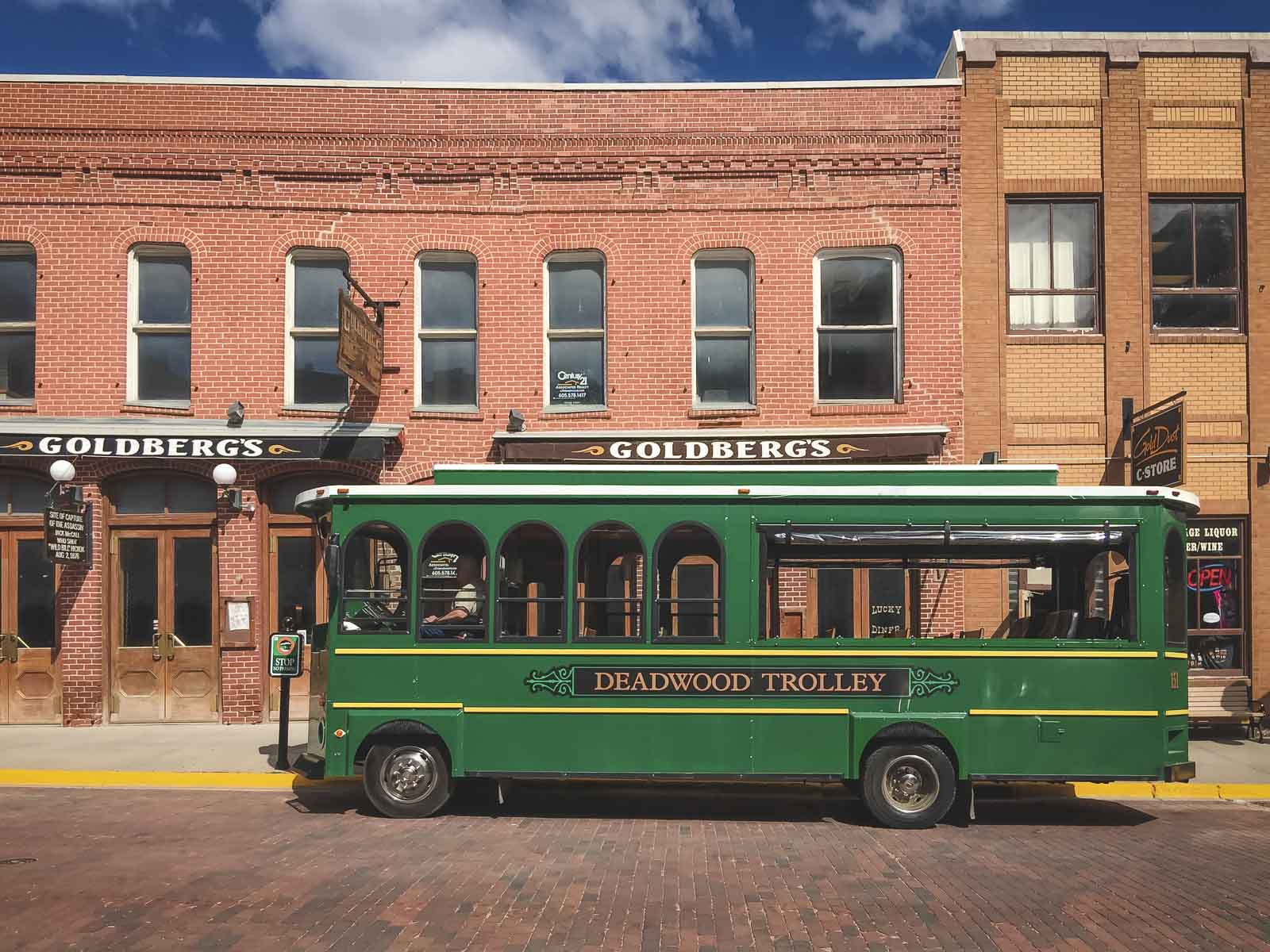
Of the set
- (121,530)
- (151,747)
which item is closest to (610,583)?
(151,747)

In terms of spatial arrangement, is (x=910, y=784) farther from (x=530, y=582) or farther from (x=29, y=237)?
(x=29, y=237)

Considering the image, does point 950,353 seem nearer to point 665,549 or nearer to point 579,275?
point 579,275

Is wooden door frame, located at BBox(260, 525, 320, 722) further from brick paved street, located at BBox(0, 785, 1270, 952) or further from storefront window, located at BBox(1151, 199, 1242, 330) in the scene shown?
storefront window, located at BBox(1151, 199, 1242, 330)

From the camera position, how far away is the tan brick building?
1450 centimetres

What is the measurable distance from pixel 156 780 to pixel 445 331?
6.81 m

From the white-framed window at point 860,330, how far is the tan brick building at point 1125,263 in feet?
3.22

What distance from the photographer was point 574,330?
15.2 m

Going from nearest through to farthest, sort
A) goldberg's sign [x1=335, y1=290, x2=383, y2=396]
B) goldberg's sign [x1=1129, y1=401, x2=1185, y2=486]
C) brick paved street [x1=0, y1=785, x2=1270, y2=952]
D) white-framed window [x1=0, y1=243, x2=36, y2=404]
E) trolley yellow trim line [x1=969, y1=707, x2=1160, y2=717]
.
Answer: brick paved street [x1=0, y1=785, x2=1270, y2=952] < trolley yellow trim line [x1=969, y1=707, x2=1160, y2=717] < goldberg's sign [x1=1129, y1=401, x2=1185, y2=486] < goldberg's sign [x1=335, y1=290, x2=383, y2=396] < white-framed window [x1=0, y1=243, x2=36, y2=404]

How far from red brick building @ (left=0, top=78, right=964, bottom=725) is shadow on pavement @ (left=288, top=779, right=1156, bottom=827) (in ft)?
16.2

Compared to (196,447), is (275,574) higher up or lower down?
lower down

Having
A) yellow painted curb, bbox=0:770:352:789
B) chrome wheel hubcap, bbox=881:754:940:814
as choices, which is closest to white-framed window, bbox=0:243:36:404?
yellow painted curb, bbox=0:770:352:789

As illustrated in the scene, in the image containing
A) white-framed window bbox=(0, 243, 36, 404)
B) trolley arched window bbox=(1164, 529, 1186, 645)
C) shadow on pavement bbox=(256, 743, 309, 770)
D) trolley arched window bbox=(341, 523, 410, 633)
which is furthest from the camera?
white-framed window bbox=(0, 243, 36, 404)

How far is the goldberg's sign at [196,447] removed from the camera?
557 inches

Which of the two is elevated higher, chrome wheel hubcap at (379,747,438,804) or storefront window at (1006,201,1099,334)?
storefront window at (1006,201,1099,334)
